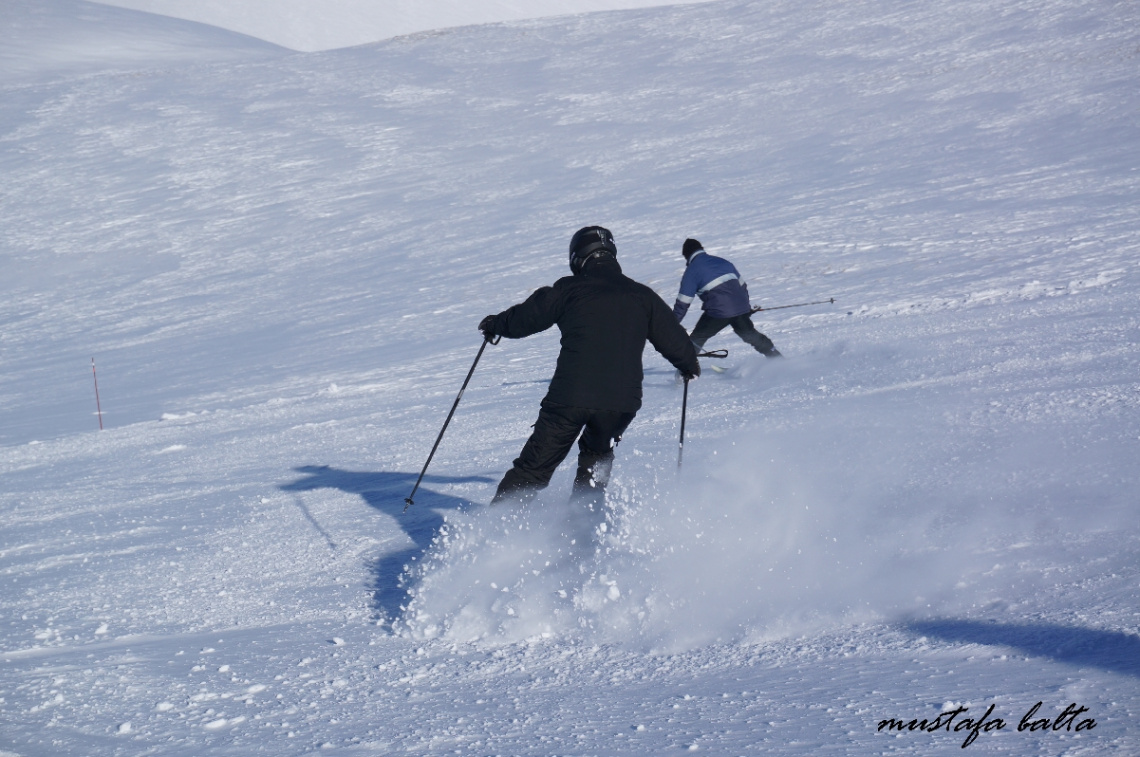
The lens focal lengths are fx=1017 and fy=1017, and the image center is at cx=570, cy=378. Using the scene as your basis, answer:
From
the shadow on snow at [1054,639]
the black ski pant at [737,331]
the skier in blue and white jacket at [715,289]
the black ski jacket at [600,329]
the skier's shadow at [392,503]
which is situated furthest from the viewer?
the black ski pant at [737,331]

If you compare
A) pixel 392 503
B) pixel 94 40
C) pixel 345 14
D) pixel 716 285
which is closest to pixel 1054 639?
pixel 392 503

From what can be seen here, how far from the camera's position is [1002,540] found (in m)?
4.38

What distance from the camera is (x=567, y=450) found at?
475 cm

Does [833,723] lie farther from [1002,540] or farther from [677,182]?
[677,182]

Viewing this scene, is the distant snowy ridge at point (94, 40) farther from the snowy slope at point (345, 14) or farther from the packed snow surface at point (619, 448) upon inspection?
the packed snow surface at point (619, 448)

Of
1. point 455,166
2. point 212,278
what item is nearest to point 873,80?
point 455,166

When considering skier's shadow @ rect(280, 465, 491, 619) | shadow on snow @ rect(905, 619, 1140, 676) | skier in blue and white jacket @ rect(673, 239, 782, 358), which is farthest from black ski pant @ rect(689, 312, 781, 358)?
shadow on snow @ rect(905, 619, 1140, 676)

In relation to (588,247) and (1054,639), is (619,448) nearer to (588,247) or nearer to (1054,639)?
(588,247)

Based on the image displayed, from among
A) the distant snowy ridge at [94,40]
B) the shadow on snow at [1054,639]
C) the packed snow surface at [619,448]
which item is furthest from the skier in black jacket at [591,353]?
the distant snowy ridge at [94,40]

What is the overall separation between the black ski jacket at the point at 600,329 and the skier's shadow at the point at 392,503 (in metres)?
1.23

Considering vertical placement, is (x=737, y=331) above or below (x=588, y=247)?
below

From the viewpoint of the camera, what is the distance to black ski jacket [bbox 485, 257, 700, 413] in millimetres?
4547

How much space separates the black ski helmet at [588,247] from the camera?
466 centimetres

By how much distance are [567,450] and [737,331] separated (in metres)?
5.01
